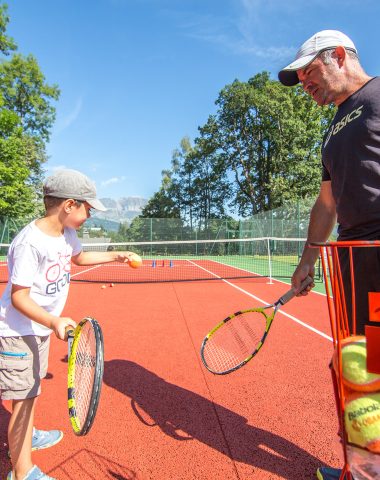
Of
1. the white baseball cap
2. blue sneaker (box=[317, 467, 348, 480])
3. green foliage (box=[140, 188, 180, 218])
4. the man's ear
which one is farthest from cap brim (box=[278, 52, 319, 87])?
green foliage (box=[140, 188, 180, 218])

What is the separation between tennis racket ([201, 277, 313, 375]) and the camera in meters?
2.62

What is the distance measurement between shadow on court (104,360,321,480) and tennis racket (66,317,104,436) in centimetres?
133

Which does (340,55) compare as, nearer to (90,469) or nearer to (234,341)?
(234,341)

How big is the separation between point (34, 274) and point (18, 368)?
0.56m

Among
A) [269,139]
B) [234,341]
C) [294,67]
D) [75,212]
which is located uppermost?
[269,139]

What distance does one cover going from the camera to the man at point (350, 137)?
5.96 ft

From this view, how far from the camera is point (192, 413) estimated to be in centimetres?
317

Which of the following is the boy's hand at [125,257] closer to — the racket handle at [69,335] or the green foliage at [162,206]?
the racket handle at [69,335]

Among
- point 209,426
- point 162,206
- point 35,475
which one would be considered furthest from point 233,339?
point 162,206

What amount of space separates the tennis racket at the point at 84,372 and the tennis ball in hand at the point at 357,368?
3.06 feet

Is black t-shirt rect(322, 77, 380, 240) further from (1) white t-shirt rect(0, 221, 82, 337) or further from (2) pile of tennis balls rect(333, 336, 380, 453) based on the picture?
(1) white t-shirt rect(0, 221, 82, 337)

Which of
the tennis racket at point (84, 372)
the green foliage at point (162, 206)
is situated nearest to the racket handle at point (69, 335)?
the tennis racket at point (84, 372)

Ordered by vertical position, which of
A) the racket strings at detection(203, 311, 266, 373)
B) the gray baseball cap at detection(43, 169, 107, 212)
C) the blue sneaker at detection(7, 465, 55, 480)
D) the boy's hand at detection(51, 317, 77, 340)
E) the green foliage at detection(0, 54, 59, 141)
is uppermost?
the green foliage at detection(0, 54, 59, 141)

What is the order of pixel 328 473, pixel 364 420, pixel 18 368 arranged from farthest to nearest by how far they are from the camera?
pixel 328 473, pixel 18 368, pixel 364 420
